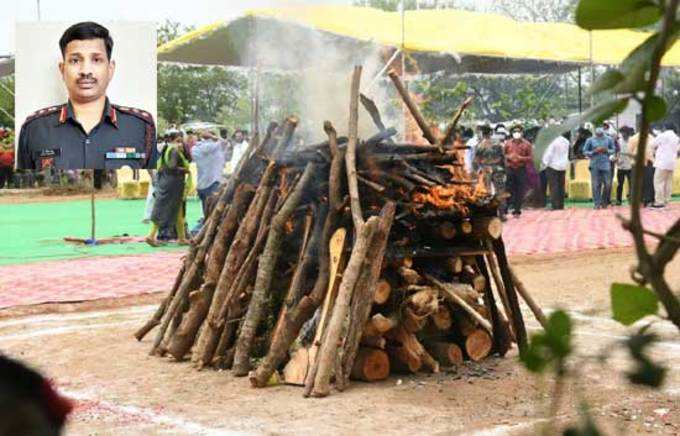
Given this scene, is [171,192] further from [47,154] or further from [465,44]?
[465,44]

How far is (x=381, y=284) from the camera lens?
7.14m

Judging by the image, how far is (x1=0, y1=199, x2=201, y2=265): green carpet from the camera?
16.6 meters

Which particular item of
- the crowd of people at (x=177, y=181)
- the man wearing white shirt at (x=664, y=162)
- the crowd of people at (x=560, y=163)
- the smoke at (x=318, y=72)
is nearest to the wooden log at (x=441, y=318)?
the smoke at (x=318, y=72)

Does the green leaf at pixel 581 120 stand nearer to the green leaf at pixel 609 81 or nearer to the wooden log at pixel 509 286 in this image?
the green leaf at pixel 609 81

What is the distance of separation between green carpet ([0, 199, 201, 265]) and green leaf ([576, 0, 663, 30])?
1489cm

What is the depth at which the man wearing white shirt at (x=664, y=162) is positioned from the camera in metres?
23.3

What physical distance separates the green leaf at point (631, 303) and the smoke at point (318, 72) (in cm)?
702

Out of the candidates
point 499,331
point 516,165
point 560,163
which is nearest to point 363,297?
point 499,331

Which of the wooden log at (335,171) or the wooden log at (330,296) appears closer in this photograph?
the wooden log at (330,296)

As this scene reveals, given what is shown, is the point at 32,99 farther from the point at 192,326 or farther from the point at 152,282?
the point at 192,326

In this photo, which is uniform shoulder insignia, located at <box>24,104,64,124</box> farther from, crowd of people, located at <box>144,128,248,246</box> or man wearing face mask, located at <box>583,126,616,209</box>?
man wearing face mask, located at <box>583,126,616,209</box>

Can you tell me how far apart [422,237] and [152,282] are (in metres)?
5.54

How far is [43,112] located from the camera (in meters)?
15.4

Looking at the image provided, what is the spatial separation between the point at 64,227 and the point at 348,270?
51.7 feet
